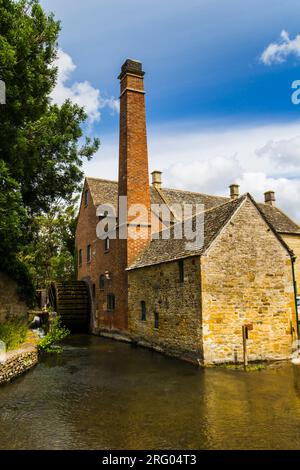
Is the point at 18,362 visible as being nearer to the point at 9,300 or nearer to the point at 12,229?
the point at 12,229

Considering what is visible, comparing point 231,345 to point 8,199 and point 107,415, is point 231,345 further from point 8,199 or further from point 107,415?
point 8,199

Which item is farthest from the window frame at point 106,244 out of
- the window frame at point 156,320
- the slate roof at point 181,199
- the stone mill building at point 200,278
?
the window frame at point 156,320

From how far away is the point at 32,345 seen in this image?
13.3 meters

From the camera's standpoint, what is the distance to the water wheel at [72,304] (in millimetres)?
22797

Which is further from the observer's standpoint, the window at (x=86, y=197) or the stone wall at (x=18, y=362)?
the window at (x=86, y=197)

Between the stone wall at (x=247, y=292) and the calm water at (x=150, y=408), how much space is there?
2.99ft

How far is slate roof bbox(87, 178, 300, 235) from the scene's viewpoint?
21.3m

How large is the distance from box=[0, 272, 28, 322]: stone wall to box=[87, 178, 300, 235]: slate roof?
6834mm

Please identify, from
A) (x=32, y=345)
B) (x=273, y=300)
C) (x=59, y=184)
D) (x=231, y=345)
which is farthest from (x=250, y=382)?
(x=59, y=184)

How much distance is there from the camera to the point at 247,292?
12.4m

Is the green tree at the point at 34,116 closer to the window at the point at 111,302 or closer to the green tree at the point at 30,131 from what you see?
the green tree at the point at 30,131

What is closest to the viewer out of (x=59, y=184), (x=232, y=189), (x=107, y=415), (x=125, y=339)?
(x=107, y=415)

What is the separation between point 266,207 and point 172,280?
38.5 feet

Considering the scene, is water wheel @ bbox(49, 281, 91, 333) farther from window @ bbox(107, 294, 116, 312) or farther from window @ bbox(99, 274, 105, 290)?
window @ bbox(107, 294, 116, 312)
